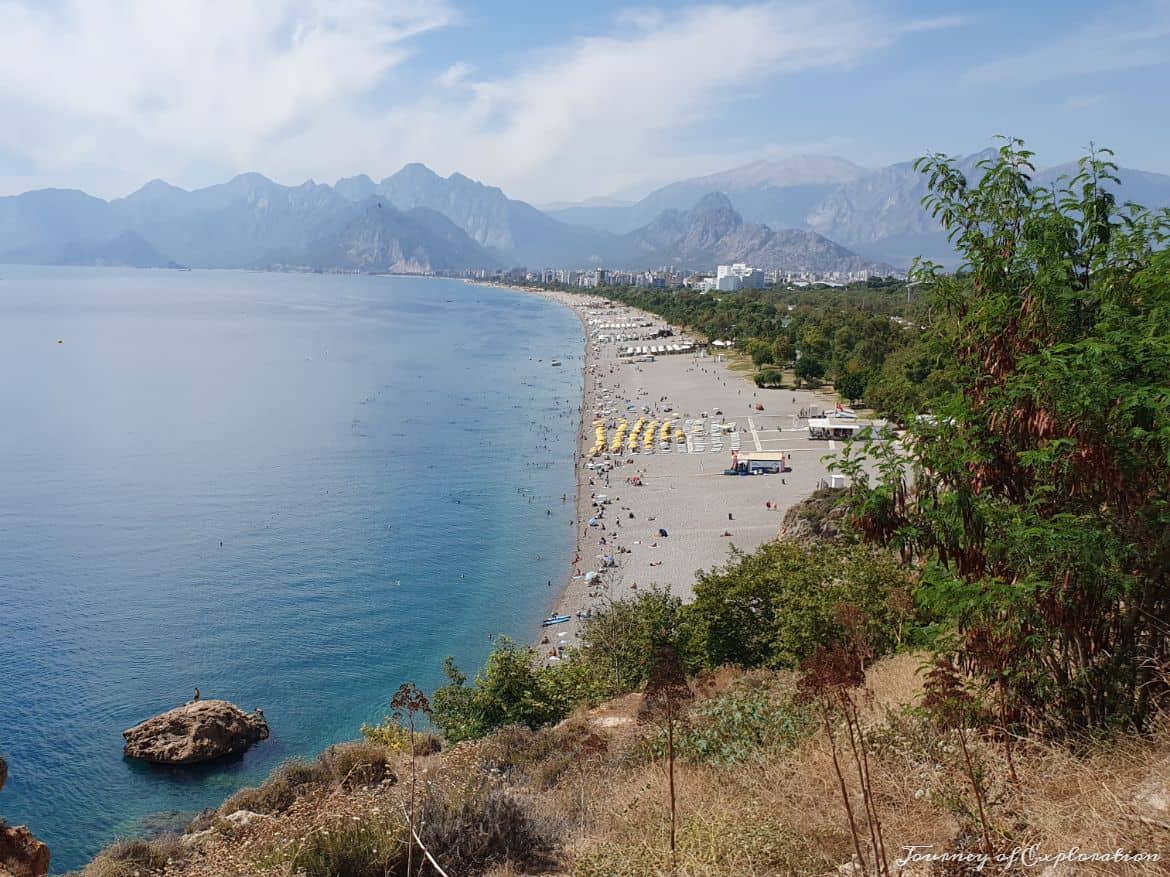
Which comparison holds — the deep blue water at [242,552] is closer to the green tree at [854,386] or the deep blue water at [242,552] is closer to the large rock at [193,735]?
the large rock at [193,735]

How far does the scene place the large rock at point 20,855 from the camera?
14.2ft

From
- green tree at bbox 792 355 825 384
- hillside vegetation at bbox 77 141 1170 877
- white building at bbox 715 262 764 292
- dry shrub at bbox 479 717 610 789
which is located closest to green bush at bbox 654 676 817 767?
hillside vegetation at bbox 77 141 1170 877

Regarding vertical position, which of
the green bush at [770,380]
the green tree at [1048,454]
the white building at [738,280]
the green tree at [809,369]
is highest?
the white building at [738,280]

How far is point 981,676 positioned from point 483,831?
117 inches

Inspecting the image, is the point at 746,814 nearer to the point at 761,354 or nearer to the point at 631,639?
the point at 631,639

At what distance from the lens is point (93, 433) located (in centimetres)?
4022

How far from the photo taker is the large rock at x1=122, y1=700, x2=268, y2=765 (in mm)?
15477

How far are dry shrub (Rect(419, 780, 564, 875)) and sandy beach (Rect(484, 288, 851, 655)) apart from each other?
20.2ft

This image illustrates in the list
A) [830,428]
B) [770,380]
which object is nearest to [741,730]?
[830,428]

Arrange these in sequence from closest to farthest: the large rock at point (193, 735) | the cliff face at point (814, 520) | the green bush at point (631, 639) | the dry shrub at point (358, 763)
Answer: the dry shrub at point (358, 763)
the green bush at point (631, 639)
the large rock at point (193, 735)
the cliff face at point (814, 520)

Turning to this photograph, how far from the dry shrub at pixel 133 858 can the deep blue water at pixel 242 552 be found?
4.42 meters

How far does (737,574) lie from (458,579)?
1288 cm

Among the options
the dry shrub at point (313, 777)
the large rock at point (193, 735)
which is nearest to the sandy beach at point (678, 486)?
the dry shrub at point (313, 777)

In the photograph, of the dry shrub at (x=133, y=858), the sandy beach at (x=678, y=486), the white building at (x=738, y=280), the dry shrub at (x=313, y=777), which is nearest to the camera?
the dry shrub at (x=133, y=858)
